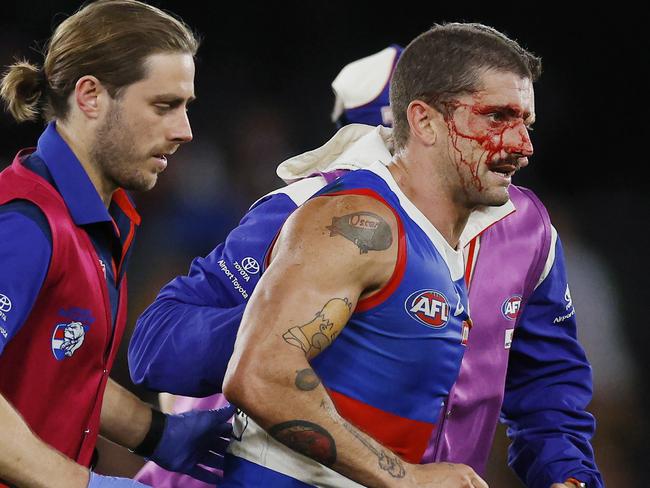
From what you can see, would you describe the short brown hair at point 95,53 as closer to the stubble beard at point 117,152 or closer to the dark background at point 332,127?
the stubble beard at point 117,152

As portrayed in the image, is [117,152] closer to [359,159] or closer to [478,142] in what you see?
[359,159]

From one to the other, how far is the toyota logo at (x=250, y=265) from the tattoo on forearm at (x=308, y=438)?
0.54 metres

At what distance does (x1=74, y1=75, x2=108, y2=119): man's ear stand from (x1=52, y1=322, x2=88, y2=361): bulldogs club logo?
422 millimetres

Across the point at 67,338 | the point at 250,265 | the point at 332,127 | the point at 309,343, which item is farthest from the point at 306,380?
the point at 332,127

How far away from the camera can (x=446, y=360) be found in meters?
1.91

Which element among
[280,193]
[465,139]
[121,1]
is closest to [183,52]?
[121,1]

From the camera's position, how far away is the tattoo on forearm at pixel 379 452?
173 cm

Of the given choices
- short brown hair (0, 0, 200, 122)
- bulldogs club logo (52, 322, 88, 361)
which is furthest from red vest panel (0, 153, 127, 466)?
short brown hair (0, 0, 200, 122)

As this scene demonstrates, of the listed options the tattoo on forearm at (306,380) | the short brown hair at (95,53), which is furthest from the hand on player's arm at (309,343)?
the short brown hair at (95,53)

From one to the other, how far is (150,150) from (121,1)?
1.00 ft

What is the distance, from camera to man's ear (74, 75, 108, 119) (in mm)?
2072

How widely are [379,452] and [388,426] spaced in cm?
14

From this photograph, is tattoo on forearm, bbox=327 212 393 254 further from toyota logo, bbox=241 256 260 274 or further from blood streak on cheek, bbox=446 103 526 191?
toyota logo, bbox=241 256 260 274

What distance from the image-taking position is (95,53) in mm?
2086
